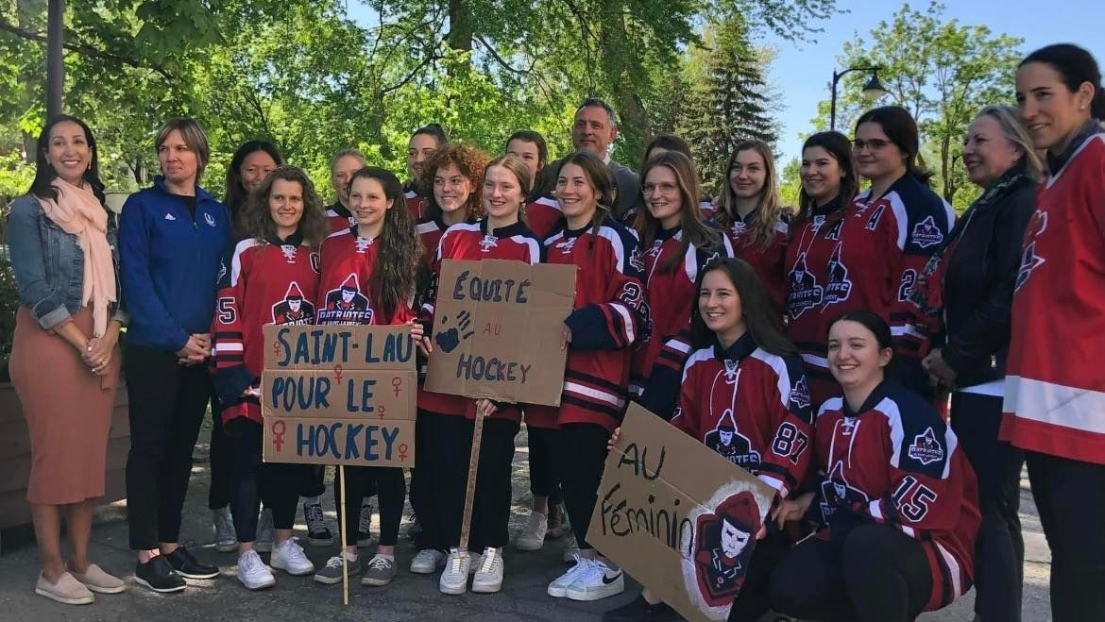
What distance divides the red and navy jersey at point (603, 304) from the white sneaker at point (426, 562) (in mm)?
1055

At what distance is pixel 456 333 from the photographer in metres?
4.61

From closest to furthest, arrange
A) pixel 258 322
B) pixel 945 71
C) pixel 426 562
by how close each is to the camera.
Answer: pixel 258 322 → pixel 426 562 → pixel 945 71

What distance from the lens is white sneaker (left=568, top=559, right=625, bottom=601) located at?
4531 mm

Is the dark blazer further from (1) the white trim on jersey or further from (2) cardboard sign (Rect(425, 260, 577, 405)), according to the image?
(2) cardboard sign (Rect(425, 260, 577, 405))

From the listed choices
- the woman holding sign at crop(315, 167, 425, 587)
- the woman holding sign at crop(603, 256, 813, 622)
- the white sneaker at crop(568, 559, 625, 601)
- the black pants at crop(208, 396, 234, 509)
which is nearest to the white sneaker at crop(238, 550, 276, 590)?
the woman holding sign at crop(315, 167, 425, 587)

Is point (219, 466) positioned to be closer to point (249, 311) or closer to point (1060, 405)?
point (249, 311)

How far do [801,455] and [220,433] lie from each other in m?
3.16

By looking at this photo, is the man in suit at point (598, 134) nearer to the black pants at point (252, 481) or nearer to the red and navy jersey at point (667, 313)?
the red and navy jersey at point (667, 313)

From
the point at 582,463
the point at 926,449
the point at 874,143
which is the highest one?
the point at 874,143

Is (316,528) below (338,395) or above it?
below

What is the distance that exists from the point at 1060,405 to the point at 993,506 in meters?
1.14

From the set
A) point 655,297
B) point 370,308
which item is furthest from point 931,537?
point 370,308

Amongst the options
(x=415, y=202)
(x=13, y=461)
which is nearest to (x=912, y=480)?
(x=415, y=202)

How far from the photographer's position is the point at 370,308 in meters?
4.65
